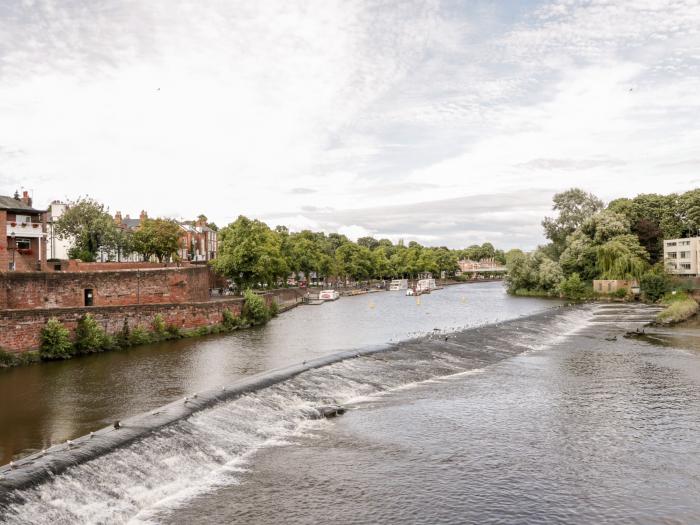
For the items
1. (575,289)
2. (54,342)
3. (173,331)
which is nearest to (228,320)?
(173,331)

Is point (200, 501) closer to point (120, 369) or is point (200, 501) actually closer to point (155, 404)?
point (155, 404)

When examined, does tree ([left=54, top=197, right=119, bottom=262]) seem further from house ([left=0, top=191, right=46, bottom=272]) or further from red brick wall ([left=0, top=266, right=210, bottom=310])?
red brick wall ([left=0, top=266, right=210, bottom=310])

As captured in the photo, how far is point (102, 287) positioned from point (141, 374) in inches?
716

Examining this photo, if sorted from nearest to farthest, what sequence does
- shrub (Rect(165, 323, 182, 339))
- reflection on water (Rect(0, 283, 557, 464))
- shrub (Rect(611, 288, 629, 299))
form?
reflection on water (Rect(0, 283, 557, 464))
shrub (Rect(165, 323, 182, 339))
shrub (Rect(611, 288, 629, 299))

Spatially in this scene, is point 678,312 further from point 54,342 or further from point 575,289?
point 54,342

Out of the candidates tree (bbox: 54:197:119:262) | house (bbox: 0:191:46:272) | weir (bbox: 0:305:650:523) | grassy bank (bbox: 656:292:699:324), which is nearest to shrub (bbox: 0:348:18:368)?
house (bbox: 0:191:46:272)

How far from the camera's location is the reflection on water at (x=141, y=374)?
78.6 ft

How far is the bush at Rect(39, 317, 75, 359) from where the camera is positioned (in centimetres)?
3947

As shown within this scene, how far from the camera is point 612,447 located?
20.8m

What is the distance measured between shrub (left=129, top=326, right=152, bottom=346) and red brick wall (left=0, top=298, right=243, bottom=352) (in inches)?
21.1

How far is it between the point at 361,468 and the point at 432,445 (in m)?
3.43

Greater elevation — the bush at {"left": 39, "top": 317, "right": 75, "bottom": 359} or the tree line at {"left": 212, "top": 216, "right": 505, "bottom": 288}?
the tree line at {"left": 212, "top": 216, "right": 505, "bottom": 288}

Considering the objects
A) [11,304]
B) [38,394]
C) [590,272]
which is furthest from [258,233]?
[590,272]

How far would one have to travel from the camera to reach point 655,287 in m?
88.5
